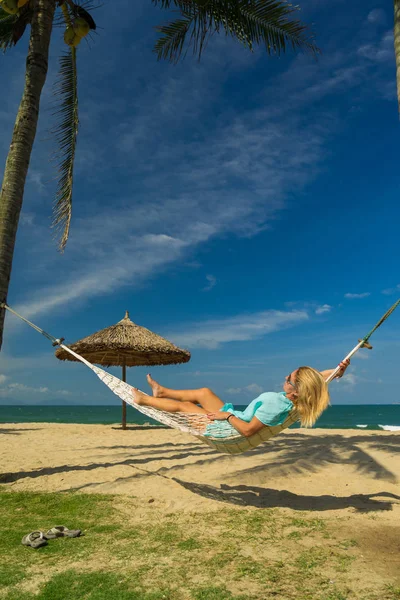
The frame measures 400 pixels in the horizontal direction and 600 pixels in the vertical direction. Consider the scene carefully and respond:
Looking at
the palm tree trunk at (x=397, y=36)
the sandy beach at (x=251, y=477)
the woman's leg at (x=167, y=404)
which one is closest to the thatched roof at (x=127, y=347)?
the sandy beach at (x=251, y=477)

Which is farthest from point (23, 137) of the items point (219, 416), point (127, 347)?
point (127, 347)

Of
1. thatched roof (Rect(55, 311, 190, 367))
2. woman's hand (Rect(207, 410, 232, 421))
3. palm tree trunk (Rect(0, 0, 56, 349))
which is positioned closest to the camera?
woman's hand (Rect(207, 410, 232, 421))

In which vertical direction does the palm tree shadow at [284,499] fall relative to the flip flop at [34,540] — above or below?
below

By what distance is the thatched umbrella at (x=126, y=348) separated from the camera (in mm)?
8945

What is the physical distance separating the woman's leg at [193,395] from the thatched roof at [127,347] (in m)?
5.30

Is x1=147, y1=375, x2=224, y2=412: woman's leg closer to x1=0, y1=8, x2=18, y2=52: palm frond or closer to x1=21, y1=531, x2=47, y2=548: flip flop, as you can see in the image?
x1=21, y1=531, x2=47, y2=548: flip flop

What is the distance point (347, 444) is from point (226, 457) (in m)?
1.92

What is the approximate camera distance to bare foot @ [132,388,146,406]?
11.7 feet

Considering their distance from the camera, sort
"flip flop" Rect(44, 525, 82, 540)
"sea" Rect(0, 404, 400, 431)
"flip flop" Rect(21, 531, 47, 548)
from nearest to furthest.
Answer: "flip flop" Rect(21, 531, 47, 548)
"flip flop" Rect(44, 525, 82, 540)
"sea" Rect(0, 404, 400, 431)

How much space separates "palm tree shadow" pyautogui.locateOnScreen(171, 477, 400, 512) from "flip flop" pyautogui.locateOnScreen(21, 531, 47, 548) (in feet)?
4.90

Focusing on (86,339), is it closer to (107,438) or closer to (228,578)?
(107,438)

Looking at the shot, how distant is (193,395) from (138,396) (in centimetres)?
44

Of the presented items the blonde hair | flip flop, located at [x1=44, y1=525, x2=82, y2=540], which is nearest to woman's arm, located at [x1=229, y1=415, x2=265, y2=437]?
the blonde hair

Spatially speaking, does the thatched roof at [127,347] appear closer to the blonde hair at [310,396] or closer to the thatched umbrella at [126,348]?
the thatched umbrella at [126,348]
